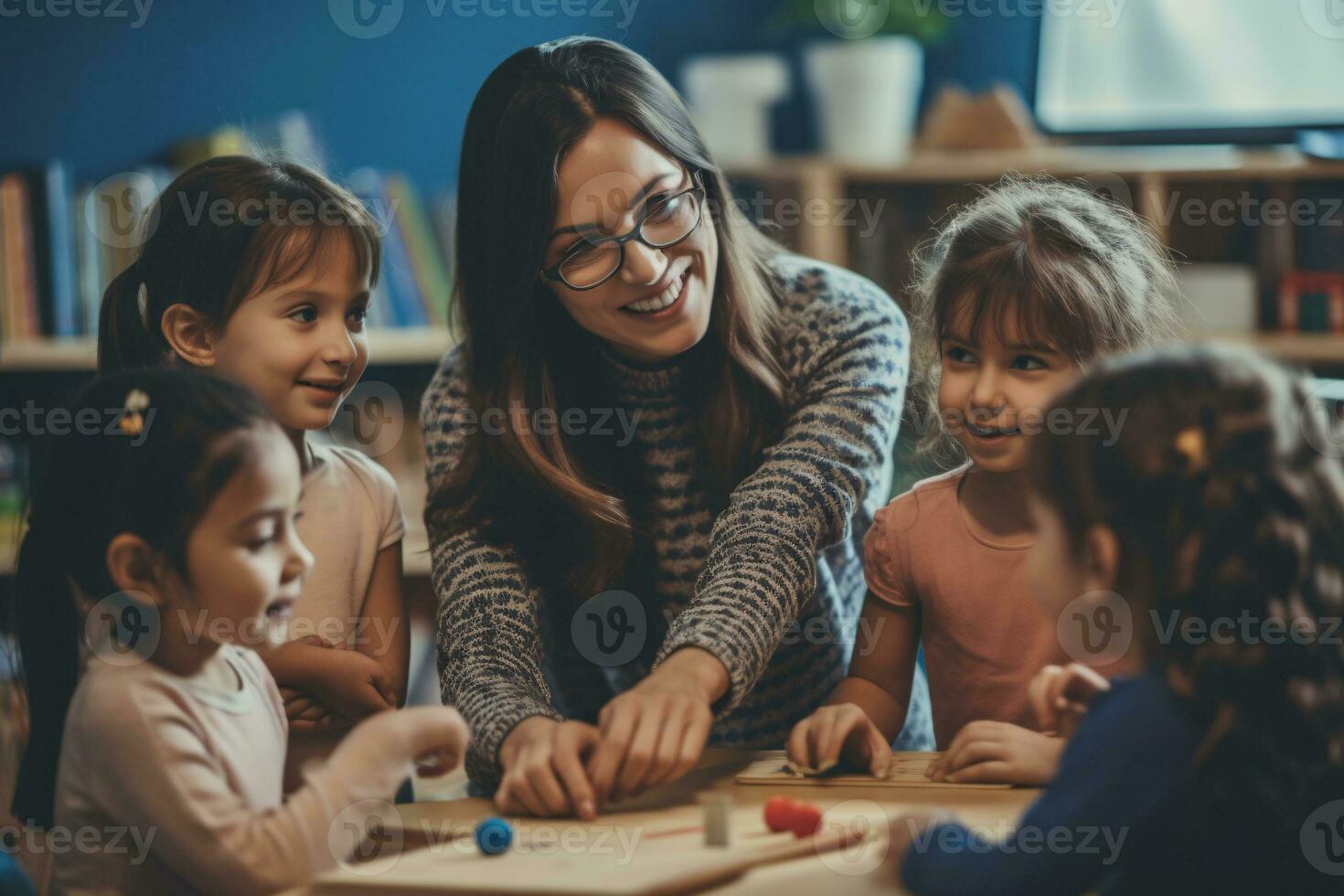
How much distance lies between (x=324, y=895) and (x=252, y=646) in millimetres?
239

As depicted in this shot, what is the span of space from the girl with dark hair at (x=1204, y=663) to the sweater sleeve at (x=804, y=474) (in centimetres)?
34

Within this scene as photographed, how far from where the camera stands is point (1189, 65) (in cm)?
287

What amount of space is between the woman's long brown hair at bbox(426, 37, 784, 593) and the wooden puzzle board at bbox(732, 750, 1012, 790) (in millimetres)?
289

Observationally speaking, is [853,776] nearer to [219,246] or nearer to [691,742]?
[691,742]

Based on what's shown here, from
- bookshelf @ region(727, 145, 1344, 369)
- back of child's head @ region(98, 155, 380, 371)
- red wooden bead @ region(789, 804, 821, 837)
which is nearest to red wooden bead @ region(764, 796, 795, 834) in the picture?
red wooden bead @ region(789, 804, 821, 837)

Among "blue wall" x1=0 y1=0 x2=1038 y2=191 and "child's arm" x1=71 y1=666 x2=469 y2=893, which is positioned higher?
"blue wall" x1=0 y1=0 x2=1038 y2=191

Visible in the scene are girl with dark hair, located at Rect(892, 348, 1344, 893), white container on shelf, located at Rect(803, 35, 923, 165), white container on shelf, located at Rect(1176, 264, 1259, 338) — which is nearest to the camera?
girl with dark hair, located at Rect(892, 348, 1344, 893)

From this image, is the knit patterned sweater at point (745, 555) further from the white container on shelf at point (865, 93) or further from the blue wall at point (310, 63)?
the blue wall at point (310, 63)

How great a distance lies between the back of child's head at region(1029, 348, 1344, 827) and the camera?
790 millimetres

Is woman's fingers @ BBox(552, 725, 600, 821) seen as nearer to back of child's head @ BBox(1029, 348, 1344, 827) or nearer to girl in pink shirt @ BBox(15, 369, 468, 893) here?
girl in pink shirt @ BBox(15, 369, 468, 893)

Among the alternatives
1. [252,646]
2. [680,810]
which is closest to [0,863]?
[252,646]

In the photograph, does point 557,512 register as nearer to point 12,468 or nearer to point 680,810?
point 680,810

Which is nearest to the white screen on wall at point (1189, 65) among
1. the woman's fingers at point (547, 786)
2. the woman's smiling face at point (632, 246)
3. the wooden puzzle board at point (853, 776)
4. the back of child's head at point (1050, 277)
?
the back of child's head at point (1050, 277)

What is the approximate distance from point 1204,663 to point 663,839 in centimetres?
39
